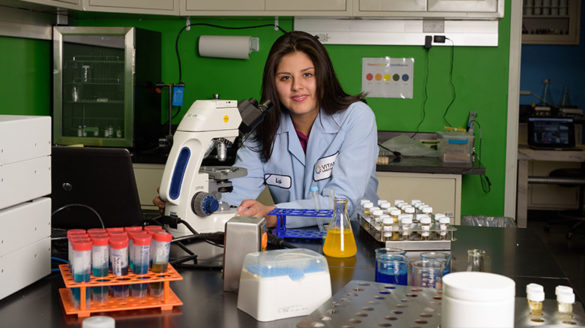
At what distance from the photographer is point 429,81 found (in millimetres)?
4004

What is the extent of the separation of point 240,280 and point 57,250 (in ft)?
2.15

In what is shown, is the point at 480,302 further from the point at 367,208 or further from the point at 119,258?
the point at 367,208

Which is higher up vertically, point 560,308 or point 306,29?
point 306,29

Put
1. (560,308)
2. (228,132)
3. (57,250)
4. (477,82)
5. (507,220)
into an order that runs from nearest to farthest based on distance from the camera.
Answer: (560,308) < (57,250) < (228,132) < (507,220) < (477,82)

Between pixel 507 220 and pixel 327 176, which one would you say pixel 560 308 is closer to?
pixel 327 176

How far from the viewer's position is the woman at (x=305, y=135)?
2354 mm

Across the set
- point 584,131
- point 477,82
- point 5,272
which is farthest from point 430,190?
point 584,131

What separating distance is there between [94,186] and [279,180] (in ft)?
2.74

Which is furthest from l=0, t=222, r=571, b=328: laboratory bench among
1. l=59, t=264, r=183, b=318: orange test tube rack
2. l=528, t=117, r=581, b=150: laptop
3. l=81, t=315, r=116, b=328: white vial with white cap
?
l=528, t=117, r=581, b=150: laptop

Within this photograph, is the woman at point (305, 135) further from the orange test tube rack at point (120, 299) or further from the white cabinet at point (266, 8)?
the white cabinet at point (266, 8)

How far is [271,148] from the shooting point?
2.49 m

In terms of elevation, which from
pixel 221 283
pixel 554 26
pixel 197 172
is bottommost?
pixel 221 283

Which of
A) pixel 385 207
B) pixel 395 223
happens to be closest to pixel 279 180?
pixel 385 207

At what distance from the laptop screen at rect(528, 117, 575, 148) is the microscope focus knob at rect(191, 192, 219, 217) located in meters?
4.09
